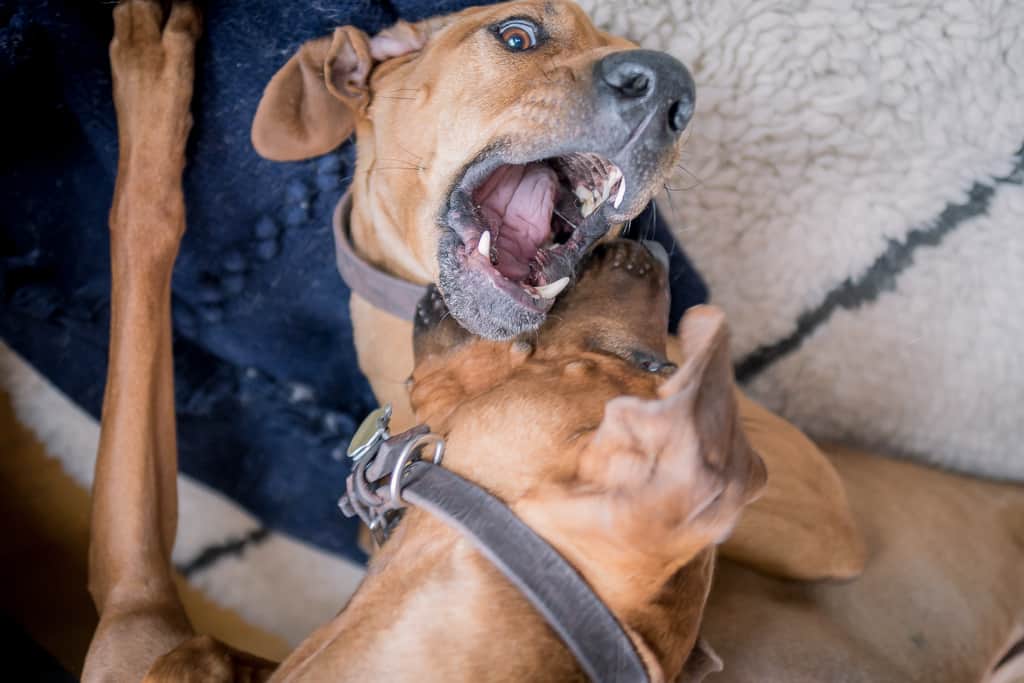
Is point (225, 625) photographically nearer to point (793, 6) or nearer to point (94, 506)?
point (94, 506)

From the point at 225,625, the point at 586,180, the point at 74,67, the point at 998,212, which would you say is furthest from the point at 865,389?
the point at 74,67

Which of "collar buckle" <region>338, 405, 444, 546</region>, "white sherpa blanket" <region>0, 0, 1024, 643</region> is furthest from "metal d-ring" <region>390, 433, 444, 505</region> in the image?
"white sherpa blanket" <region>0, 0, 1024, 643</region>

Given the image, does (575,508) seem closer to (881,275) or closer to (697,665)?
(697,665)

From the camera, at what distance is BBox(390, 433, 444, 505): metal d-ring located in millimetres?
1071

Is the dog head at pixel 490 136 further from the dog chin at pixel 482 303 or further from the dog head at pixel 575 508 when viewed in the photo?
the dog head at pixel 575 508

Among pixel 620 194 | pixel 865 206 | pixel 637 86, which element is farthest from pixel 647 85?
pixel 865 206

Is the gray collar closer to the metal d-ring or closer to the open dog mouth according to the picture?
the open dog mouth

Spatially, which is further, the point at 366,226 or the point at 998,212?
the point at 998,212

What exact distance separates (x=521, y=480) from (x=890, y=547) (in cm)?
126

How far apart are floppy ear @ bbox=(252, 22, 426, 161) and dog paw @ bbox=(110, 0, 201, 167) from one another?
0.53 feet

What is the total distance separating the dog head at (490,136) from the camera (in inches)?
52.7

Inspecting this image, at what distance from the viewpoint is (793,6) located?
1885mm

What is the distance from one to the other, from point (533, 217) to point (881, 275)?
3.20 feet

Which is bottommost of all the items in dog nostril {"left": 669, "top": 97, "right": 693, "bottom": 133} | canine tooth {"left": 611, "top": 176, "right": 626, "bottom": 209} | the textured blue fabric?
the textured blue fabric
